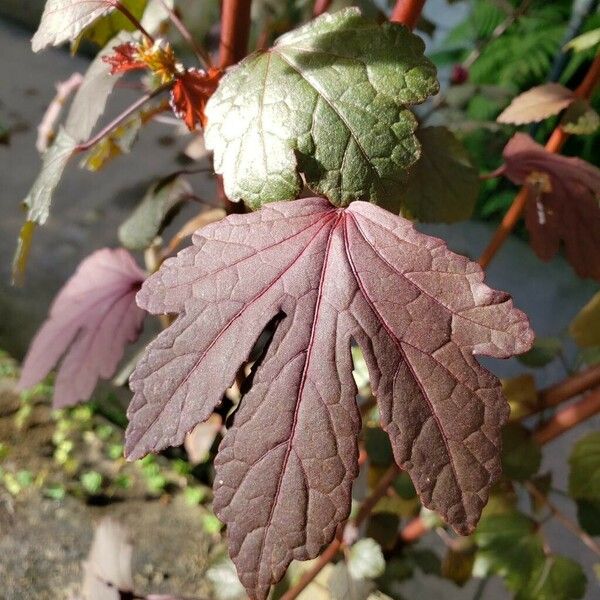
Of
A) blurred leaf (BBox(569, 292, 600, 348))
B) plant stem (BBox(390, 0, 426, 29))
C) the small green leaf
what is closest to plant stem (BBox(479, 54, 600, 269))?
blurred leaf (BBox(569, 292, 600, 348))

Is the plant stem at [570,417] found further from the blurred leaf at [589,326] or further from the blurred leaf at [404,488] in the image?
the blurred leaf at [404,488]

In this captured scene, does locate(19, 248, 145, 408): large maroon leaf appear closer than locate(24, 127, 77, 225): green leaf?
No

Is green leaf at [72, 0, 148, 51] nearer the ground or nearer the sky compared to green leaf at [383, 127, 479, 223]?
nearer the sky

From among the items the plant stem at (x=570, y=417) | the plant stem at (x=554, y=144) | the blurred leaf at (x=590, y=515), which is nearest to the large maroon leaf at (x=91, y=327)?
the plant stem at (x=554, y=144)

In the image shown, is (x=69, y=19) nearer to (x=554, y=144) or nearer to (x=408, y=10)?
(x=408, y=10)

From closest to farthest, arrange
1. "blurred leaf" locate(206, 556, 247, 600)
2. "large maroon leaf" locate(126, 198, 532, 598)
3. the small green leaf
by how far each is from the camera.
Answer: "large maroon leaf" locate(126, 198, 532, 598) < "blurred leaf" locate(206, 556, 247, 600) < the small green leaf

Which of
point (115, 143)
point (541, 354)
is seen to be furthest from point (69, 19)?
point (541, 354)

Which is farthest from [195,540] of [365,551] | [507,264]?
[507,264]

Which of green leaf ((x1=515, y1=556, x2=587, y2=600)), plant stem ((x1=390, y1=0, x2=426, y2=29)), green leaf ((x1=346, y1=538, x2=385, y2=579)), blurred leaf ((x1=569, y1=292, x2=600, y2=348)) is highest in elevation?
plant stem ((x1=390, y1=0, x2=426, y2=29))

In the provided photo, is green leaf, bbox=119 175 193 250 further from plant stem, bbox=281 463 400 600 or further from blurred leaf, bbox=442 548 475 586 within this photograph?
blurred leaf, bbox=442 548 475 586
